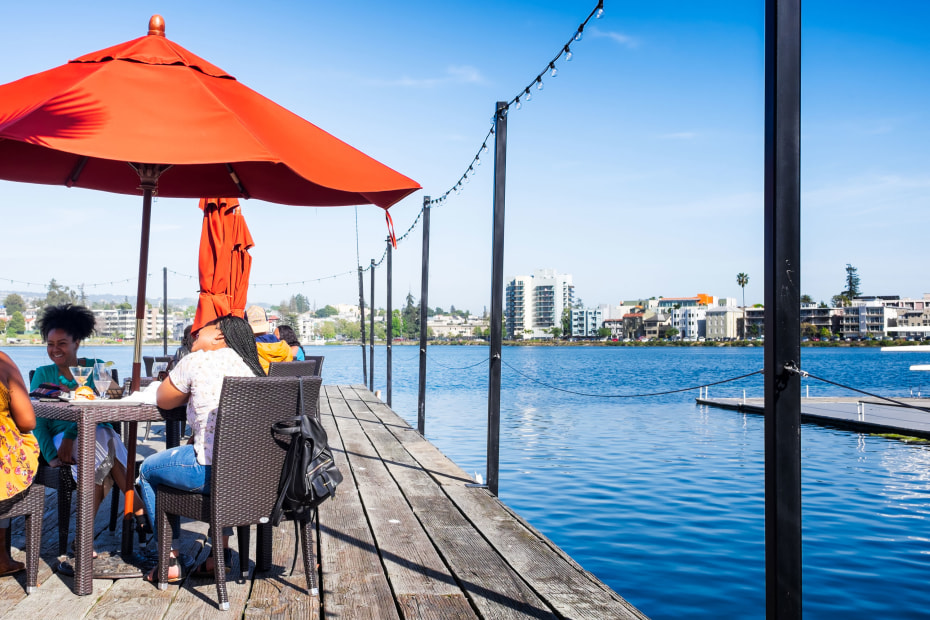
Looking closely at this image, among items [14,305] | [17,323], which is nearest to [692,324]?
[17,323]

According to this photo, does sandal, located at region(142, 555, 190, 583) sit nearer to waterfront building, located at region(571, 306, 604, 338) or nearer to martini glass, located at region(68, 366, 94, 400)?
martini glass, located at region(68, 366, 94, 400)

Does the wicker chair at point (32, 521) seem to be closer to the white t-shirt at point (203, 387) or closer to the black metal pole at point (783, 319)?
the white t-shirt at point (203, 387)

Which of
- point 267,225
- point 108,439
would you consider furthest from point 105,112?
point 267,225

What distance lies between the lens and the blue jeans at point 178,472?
3.01 m

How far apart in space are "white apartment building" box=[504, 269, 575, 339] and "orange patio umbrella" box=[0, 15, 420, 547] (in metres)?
167

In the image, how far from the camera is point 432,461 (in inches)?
271

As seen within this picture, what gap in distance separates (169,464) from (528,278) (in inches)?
6823

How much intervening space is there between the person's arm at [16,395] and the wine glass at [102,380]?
0.68 m

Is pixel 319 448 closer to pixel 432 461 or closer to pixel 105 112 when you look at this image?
pixel 105 112

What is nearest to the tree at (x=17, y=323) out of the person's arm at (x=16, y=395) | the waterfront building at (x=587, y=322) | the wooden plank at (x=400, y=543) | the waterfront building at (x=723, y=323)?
the wooden plank at (x=400, y=543)

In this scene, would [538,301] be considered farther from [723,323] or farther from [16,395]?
[16,395]

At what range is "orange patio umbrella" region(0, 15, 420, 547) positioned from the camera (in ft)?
8.41

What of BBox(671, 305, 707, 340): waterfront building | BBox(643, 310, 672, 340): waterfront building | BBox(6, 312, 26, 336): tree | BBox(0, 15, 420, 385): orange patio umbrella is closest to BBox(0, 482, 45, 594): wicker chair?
BBox(0, 15, 420, 385): orange patio umbrella

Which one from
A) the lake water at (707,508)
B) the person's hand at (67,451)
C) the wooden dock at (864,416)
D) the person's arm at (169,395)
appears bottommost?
the lake water at (707,508)
